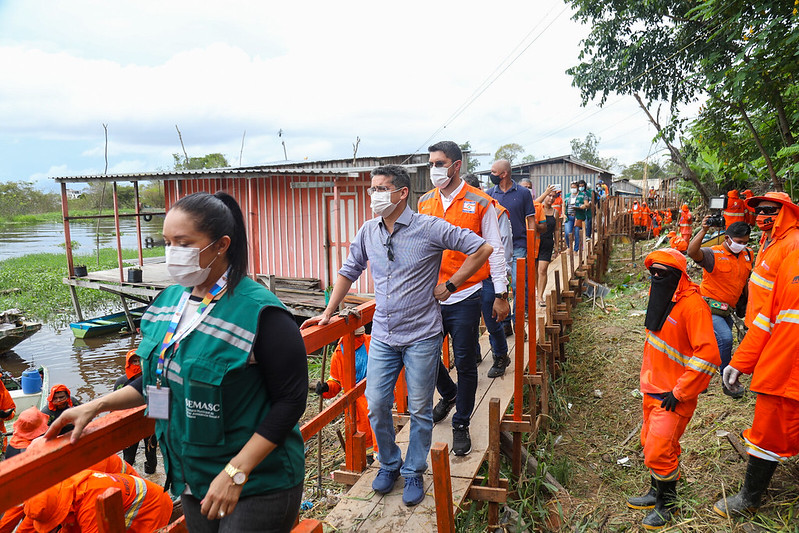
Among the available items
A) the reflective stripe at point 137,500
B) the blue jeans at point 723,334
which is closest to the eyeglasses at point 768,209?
the blue jeans at point 723,334

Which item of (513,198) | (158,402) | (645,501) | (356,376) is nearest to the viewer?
(158,402)

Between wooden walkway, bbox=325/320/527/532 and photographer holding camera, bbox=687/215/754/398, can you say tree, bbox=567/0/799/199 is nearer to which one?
photographer holding camera, bbox=687/215/754/398

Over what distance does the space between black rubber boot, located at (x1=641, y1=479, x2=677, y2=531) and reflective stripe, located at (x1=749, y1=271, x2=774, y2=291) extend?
4.42ft

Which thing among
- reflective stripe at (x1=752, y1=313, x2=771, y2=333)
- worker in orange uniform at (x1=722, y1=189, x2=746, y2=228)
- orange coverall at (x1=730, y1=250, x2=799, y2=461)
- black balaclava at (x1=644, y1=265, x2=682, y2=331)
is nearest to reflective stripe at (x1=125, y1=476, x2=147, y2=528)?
black balaclava at (x1=644, y1=265, x2=682, y2=331)

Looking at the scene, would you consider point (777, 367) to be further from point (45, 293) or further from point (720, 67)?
point (45, 293)

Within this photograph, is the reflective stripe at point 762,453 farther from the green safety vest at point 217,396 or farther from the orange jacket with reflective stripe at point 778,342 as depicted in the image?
the green safety vest at point 217,396

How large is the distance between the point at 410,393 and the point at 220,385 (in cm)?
159

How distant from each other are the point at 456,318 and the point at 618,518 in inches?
72.2

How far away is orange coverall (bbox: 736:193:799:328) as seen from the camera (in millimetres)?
3234

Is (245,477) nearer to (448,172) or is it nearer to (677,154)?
(448,172)

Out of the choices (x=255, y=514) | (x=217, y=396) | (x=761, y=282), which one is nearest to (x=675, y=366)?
(x=761, y=282)

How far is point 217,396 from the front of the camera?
153cm

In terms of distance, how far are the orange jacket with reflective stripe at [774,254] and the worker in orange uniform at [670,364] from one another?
1.30 feet

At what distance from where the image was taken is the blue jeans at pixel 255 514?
5.33ft
